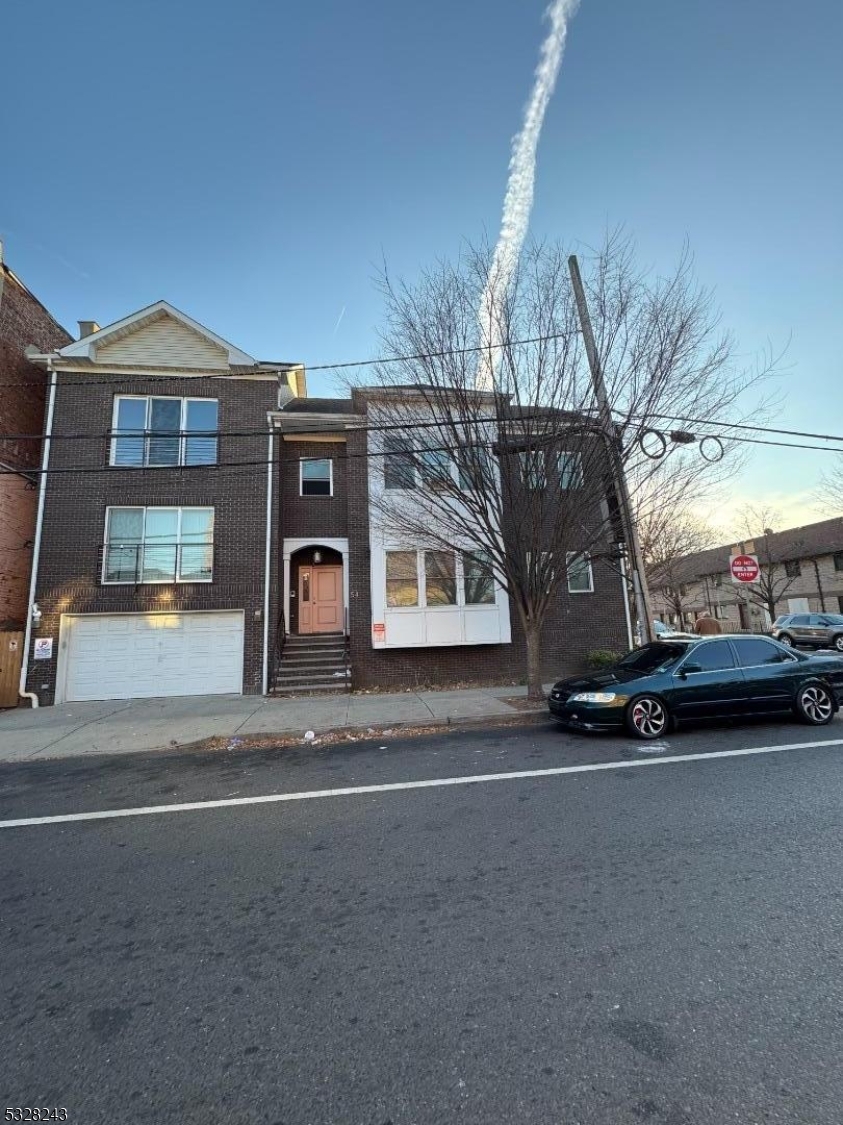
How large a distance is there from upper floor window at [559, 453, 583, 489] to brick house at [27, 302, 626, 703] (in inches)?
164

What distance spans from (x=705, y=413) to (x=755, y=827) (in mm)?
7426

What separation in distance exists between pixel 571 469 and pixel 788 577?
34.2 m

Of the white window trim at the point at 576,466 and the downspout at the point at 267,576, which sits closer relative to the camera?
the white window trim at the point at 576,466

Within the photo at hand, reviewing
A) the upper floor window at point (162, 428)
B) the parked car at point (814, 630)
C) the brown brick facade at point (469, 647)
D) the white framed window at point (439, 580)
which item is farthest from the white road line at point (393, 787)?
the parked car at point (814, 630)

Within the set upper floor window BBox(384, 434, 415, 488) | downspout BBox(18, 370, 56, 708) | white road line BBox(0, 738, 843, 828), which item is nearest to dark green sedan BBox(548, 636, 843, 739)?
white road line BBox(0, 738, 843, 828)

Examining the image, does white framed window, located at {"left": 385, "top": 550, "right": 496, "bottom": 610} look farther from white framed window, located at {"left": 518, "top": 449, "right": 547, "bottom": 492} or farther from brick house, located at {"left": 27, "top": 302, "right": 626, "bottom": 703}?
white framed window, located at {"left": 518, "top": 449, "right": 547, "bottom": 492}

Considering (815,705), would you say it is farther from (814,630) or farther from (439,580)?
(814,630)

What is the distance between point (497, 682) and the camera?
14.0 m

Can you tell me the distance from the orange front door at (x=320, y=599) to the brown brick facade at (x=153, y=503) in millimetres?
1668

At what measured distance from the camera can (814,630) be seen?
2469 centimetres

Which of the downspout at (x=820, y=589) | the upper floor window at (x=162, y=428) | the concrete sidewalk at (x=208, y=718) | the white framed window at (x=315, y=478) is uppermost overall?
the upper floor window at (x=162, y=428)

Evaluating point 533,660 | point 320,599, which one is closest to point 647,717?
point 533,660

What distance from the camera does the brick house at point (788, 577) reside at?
1364 inches

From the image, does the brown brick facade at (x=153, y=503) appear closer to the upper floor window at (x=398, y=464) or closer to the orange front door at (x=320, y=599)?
the orange front door at (x=320, y=599)
